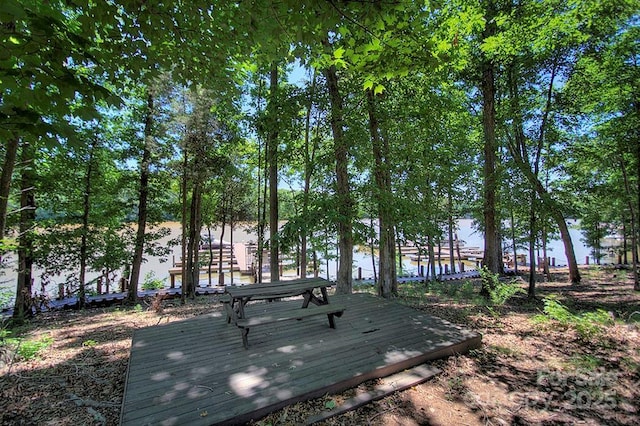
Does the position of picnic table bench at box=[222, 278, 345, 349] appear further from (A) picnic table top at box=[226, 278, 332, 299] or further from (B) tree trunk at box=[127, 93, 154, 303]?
(B) tree trunk at box=[127, 93, 154, 303]

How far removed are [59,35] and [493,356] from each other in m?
4.56

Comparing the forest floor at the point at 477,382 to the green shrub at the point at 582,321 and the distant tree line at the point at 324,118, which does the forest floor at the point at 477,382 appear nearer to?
the green shrub at the point at 582,321

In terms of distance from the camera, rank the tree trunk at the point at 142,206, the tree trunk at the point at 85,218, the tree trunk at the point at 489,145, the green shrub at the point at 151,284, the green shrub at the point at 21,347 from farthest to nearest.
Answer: the green shrub at the point at 151,284 → the tree trunk at the point at 142,206 → the tree trunk at the point at 85,218 → the tree trunk at the point at 489,145 → the green shrub at the point at 21,347

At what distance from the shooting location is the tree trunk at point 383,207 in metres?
5.90

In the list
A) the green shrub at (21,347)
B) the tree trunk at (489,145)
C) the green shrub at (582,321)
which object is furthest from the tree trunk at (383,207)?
the green shrub at (21,347)

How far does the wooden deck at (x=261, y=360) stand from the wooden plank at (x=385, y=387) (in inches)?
3.0

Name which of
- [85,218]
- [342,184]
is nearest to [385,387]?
[342,184]

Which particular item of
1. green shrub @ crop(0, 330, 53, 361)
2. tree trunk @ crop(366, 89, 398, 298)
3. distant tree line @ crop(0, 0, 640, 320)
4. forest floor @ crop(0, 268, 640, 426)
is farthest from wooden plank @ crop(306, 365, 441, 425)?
green shrub @ crop(0, 330, 53, 361)

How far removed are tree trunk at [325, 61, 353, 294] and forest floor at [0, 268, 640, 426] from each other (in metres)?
2.43

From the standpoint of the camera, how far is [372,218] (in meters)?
6.32

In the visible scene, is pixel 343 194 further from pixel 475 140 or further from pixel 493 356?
pixel 475 140

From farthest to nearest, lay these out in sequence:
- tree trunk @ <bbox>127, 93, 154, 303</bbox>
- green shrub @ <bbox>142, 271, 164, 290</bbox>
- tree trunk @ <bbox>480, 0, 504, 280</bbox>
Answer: green shrub @ <bbox>142, 271, 164, 290</bbox>
tree trunk @ <bbox>127, 93, 154, 303</bbox>
tree trunk @ <bbox>480, 0, 504, 280</bbox>

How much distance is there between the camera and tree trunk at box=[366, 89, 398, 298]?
5.90 meters

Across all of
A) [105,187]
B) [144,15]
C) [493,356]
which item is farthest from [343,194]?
[105,187]
